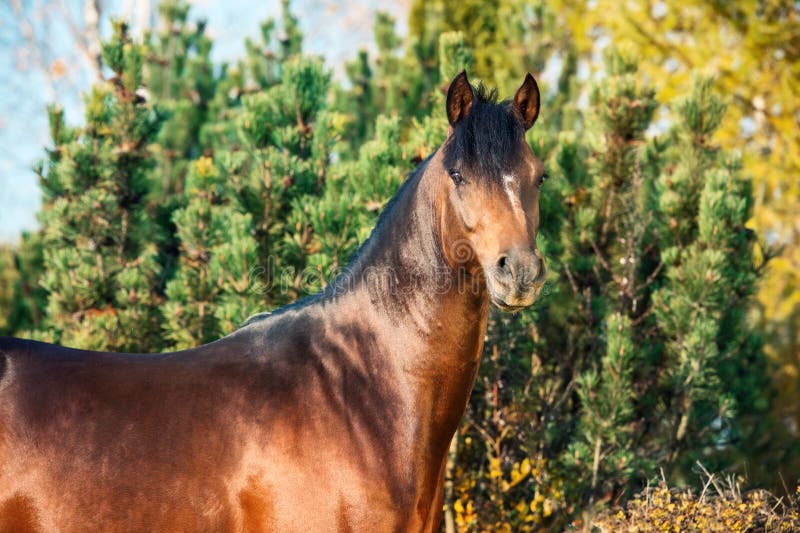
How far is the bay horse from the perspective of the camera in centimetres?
243

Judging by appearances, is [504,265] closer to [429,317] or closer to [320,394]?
[429,317]

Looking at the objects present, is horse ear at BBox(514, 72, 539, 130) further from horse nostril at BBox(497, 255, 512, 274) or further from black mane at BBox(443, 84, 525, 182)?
horse nostril at BBox(497, 255, 512, 274)

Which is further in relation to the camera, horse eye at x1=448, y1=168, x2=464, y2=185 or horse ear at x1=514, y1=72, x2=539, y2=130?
horse ear at x1=514, y1=72, x2=539, y2=130

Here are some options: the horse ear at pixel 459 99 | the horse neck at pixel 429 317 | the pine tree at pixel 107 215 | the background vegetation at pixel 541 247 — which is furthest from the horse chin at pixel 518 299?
the pine tree at pixel 107 215

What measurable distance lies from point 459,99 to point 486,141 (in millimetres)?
238

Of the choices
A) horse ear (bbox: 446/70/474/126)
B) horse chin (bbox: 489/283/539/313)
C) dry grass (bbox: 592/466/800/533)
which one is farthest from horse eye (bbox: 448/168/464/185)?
dry grass (bbox: 592/466/800/533)

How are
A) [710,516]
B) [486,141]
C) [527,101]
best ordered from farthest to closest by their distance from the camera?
[710,516] < [527,101] < [486,141]

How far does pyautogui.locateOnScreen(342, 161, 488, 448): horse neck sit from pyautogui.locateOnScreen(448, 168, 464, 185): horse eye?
101 mm

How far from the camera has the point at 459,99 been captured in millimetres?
2639

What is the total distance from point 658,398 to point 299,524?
3499mm

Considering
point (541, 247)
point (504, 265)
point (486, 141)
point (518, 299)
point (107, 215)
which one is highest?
point (107, 215)

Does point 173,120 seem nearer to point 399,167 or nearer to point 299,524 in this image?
point 399,167

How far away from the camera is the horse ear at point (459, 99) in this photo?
2600 mm

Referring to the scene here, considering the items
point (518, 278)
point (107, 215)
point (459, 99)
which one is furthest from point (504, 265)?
point (107, 215)
